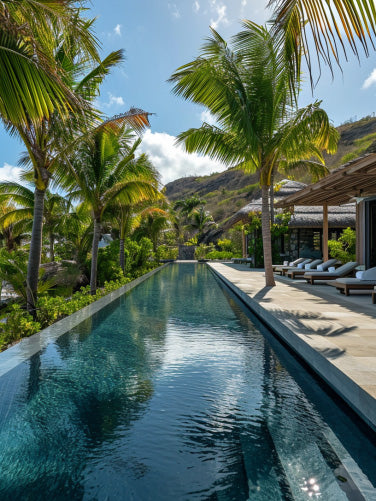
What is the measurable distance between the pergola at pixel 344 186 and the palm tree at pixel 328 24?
434 centimetres

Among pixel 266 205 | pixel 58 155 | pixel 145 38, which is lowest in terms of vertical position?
pixel 266 205

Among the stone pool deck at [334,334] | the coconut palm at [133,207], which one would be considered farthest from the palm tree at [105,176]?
the stone pool deck at [334,334]

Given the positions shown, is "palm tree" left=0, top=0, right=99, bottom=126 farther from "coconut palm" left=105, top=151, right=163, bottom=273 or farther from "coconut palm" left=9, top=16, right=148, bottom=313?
"coconut palm" left=105, top=151, right=163, bottom=273

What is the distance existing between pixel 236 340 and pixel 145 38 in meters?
11.3

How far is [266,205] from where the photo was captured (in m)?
8.90

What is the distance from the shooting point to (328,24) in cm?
223

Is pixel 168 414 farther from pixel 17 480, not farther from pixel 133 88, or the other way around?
pixel 133 88

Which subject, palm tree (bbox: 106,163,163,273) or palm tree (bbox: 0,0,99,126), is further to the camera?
palm tree (bbox: 106,163,163,273)

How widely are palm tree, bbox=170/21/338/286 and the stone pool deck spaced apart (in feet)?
11.5

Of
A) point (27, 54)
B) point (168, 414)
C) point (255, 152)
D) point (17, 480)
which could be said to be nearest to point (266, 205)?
point (255, 152)

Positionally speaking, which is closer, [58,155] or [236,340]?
[236,340]

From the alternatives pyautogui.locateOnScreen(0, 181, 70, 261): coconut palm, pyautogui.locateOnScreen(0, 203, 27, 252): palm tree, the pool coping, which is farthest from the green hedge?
pyautogui.locateOnScreen(0, 203, 27, 252): palm tree

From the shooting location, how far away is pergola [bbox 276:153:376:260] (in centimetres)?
691

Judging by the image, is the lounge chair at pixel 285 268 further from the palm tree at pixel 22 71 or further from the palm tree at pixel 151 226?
the palm tree at pixel 151 226
